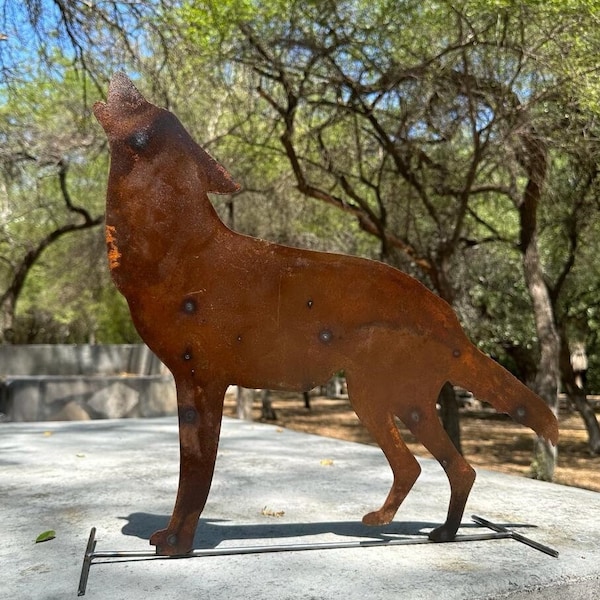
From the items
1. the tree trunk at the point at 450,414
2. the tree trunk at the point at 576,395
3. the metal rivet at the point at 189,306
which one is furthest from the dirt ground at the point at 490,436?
the metal rivet at the point at 189,306

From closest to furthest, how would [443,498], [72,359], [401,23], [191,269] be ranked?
[191,269] → [443,498] → [401,23] → [72,359]

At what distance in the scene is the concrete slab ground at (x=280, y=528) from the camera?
2.86 metres

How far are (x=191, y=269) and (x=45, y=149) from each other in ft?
33.2

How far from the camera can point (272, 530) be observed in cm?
377

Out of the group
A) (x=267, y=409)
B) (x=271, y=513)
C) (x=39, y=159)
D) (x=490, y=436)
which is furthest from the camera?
(x=267, y=409)

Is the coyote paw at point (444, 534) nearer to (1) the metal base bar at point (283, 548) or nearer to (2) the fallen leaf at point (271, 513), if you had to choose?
(1) the metal base bar at point (283, 548)

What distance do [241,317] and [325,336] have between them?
1.43 ft

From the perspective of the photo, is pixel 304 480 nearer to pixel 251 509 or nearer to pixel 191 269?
pixel 251 509

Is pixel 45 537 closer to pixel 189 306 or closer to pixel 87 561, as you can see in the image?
pixel 87 561

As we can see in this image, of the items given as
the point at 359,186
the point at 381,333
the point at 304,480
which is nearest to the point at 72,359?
the point at 359,186

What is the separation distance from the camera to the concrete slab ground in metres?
2.86

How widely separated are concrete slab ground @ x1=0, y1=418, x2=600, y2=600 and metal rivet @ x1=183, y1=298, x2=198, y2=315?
1.18 m

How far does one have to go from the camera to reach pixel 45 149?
39.9ft

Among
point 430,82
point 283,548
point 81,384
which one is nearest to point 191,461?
point 283,548
